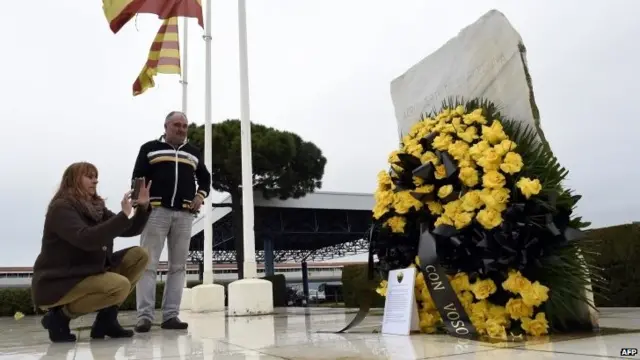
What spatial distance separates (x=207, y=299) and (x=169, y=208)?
4701mm

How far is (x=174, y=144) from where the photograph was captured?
15.4ft

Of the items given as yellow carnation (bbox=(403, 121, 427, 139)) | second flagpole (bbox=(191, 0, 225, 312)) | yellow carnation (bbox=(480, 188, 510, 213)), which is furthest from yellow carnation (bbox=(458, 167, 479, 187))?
second flagpole (bbox=(191, 0, 225, 312))

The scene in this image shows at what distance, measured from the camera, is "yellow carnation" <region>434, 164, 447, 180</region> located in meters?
3.36

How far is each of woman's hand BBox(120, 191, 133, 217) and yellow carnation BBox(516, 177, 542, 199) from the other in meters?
2.42

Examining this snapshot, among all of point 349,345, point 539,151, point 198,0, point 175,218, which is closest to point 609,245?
point 539,151

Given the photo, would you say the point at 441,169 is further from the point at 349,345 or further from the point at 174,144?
the point at 174,144

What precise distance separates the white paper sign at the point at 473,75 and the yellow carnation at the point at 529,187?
1.73ft

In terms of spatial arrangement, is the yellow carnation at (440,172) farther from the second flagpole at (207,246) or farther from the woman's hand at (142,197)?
the second flagpole at (207,246)

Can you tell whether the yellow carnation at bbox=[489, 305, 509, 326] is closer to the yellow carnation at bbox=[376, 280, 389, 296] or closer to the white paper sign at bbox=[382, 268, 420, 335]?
the white paper sign at bbox=[382, 268, 420, 335]

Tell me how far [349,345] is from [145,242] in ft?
7.92

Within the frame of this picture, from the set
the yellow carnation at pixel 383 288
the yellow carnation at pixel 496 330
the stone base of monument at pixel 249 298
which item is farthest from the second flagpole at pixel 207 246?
the yellow carnation at pixel 496 330

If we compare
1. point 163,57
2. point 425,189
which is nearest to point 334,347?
point 425,189

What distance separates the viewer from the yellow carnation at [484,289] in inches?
115

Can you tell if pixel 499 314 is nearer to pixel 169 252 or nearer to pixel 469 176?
pixel 469 176
